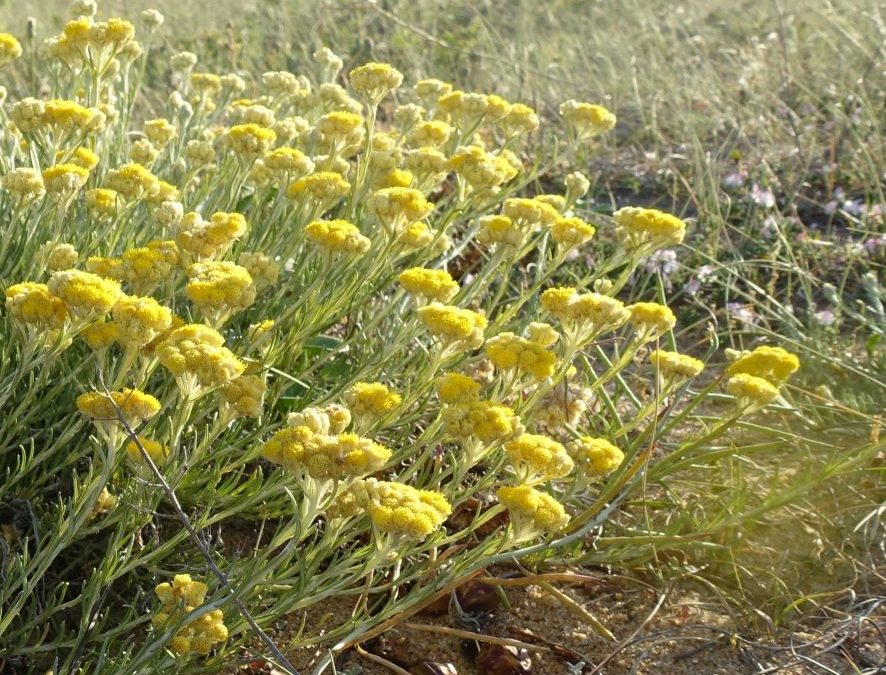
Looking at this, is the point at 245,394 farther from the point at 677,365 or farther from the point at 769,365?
the point at 769,365

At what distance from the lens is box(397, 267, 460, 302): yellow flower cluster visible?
240cm

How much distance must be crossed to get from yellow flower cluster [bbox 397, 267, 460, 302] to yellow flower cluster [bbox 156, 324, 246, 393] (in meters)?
0.57

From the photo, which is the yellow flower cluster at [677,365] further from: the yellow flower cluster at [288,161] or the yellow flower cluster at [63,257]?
the yellow flower cluster at [63,257]

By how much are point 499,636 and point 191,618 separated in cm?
91

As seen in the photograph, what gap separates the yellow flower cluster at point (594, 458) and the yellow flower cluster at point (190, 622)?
0.79 meters

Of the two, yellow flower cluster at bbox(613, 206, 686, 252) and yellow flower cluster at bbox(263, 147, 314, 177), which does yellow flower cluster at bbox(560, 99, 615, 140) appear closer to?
yellow flower cluster at bbox(613, 206, 686, 252)

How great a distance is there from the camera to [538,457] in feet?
6.86

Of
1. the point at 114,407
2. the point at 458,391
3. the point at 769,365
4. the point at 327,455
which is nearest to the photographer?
the point at 327,455

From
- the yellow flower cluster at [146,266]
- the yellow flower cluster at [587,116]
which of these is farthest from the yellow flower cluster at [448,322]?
the yellow flower cluster at [587,116]

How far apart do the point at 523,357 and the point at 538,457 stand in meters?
0.28

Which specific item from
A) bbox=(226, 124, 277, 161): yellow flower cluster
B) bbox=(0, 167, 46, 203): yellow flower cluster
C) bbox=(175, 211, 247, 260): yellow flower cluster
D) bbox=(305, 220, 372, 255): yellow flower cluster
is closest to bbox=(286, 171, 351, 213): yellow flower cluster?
bbox=(226, 124, 277, 161): yellow flower cluster

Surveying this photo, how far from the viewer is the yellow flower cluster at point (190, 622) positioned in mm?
1968

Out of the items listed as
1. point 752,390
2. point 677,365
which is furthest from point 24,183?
point 752,390

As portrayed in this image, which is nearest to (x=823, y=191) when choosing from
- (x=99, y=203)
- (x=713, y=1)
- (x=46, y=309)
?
(x=99, y=203)
